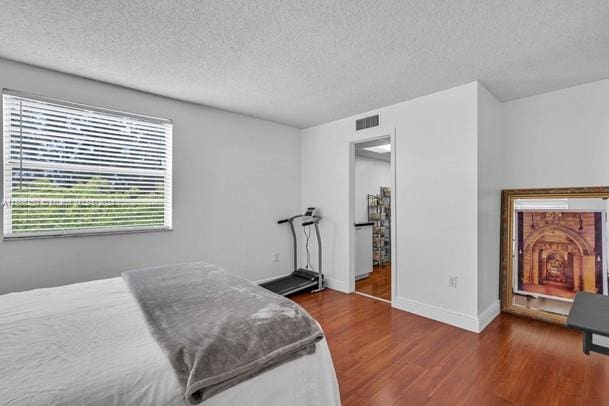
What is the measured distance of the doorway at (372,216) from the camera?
4.82 m

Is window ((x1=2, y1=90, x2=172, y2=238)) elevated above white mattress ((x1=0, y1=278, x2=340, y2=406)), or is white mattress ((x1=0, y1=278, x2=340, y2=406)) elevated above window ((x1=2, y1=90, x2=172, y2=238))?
window ((x1=2, y1=90, x2=172, y2=238))

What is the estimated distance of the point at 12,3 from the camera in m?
1.72

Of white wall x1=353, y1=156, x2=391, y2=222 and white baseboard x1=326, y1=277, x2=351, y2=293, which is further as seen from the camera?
white wall x1=353, y1=156, x2=391, y2=222

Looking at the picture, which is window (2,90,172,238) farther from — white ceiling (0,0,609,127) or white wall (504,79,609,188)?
white wall (504,79,609,188)

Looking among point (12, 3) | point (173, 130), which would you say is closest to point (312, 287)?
point (173, 130)

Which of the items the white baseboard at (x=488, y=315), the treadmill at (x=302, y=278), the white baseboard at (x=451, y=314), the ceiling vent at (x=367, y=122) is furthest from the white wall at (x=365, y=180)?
the white baseboard at (x=488, y=315)

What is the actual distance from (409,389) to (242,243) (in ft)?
8.74

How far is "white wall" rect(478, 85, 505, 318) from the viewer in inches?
114

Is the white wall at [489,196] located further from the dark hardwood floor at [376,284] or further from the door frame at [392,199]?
the dark hardwood floor at [376,284]

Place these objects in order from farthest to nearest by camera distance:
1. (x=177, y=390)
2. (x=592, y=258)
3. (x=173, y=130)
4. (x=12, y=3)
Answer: (x=173, y=130), (x=592, y=258), (x=12, y=3), (x=177, y=390)

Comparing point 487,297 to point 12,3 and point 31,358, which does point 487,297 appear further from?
point 12,3

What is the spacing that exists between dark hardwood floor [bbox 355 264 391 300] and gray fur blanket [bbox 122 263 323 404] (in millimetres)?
2690

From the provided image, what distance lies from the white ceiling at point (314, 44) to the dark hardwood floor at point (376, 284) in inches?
104

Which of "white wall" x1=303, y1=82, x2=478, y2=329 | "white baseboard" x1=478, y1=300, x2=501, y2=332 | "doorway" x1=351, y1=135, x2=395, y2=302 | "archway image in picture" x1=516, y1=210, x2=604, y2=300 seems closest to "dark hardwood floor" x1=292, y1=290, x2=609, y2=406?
"white baseboard" x1=478, y1=300, x2=501, y2=332
